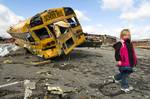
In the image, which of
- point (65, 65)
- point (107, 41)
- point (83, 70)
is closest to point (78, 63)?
point (65, 65)

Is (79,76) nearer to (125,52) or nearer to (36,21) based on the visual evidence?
(125,52)

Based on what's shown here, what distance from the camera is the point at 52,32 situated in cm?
1543

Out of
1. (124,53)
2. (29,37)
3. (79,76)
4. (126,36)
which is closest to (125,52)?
(124,53)

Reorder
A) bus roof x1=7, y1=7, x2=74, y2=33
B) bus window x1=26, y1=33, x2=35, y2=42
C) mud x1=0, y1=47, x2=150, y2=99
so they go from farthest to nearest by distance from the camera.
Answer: bus window x1=26, y1=33, x2=35, y2=42, bus roof x1=7, y1=7, x2=74, y2=33, mud x1=0, y1=47, x2=150, y2=99

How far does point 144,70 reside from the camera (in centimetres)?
1309

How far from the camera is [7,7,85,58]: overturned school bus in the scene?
50.2 feet

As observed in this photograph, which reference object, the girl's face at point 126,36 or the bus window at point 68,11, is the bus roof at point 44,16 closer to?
the bus window at point 68,11

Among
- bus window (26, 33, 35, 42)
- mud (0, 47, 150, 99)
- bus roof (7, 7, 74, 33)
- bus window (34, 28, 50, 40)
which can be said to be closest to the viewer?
mud (0, 47, 150, 99)

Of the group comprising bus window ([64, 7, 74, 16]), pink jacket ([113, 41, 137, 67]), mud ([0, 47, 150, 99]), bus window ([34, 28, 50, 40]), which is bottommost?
mud ([0, 47, 150, 99])

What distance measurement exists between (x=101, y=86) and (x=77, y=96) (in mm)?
1494

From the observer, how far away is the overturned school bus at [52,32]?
15312mm

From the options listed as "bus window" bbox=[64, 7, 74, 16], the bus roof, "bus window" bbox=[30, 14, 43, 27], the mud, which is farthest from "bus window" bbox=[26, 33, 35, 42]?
"bus window" bbox=[64, 7, 74, 16]

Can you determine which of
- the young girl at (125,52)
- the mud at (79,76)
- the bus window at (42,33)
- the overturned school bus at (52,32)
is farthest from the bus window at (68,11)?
the young girl at (125,52)

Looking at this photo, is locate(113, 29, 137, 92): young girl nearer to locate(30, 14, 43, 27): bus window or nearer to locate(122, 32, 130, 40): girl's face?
locate(122, 32, 130, 40): girl's face
